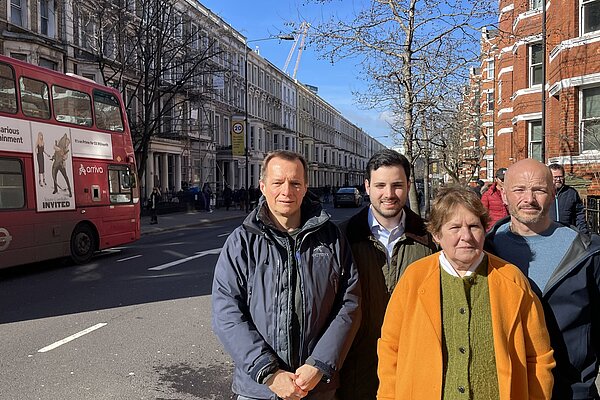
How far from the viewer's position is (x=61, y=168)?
11.4 m

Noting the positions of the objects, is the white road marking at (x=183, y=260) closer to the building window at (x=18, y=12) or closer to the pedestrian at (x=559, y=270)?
the pedestrian at (x=559, y=270)

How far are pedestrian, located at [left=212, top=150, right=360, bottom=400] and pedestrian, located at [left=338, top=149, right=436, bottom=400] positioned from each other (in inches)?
7.0

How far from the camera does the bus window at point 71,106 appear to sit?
11398mm

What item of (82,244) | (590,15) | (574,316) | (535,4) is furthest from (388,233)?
(535,4)

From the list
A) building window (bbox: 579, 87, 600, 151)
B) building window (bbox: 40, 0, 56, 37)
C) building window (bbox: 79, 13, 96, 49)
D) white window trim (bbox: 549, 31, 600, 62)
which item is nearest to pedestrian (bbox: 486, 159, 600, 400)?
building window (bbox: 579, 87, 600, 151)

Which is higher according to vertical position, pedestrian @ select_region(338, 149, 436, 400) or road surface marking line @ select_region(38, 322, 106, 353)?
pedestrian @ select_region(338, 149, 436, 400)

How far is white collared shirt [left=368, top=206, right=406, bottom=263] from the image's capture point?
2.80 meters

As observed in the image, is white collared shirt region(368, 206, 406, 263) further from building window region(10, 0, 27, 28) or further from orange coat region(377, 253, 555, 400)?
building window region(10, 0, 27, 28)

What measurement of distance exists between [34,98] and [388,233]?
1053 cm

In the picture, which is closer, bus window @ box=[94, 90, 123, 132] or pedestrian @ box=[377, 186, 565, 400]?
pedestrian @ box=[377, 186, 565, 400]

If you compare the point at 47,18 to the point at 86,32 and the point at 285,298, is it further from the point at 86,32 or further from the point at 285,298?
the point at 285,298

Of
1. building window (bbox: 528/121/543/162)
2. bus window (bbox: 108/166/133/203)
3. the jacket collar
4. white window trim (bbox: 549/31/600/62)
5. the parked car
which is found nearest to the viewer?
the jacket collar

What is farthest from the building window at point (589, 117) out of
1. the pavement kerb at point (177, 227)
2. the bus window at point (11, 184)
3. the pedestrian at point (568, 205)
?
the pavement kerb at point (177, 227)

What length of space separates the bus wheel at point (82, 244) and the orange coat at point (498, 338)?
1133 centimetres
